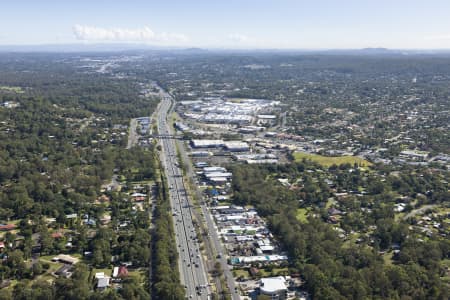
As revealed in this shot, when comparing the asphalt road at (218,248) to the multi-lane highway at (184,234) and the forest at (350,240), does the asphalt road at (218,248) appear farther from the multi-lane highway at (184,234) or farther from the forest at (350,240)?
the forest at (350,240)

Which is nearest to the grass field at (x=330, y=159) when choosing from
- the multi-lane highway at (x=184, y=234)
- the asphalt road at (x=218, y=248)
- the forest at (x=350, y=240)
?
the forest at (x=350, y=240)

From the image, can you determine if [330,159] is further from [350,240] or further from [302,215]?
[350,240]

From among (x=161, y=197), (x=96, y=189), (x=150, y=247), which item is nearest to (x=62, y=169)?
(x=96, y=189)

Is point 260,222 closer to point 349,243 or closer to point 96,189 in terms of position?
point 349,243

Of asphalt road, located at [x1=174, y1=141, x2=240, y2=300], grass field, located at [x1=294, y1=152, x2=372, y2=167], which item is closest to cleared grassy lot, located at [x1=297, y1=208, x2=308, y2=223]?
asphalt road, located at [x1=174, y1=141, x2=240, y2=300]

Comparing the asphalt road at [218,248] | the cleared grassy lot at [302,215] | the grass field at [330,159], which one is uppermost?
the grass field at [330,159]

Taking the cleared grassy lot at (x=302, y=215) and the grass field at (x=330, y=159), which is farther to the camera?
the grass field at (x=330, y=159)

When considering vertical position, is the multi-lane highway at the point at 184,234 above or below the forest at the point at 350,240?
below
